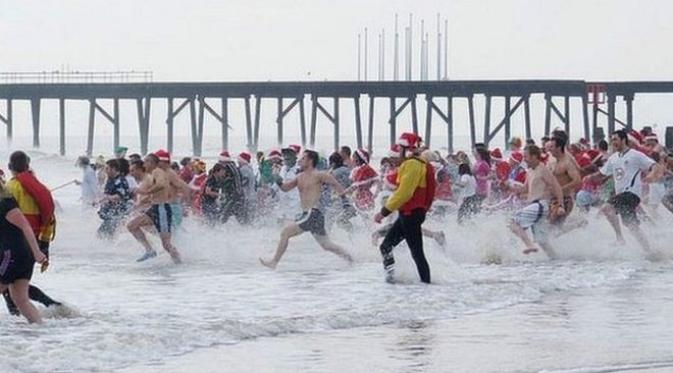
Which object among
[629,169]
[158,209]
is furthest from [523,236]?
[158,209]

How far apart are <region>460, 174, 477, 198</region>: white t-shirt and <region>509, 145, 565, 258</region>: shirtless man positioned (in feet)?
18.5

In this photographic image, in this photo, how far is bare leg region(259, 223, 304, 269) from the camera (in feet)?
61.0

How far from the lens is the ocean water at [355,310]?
11609mm

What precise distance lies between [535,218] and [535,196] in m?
0.22

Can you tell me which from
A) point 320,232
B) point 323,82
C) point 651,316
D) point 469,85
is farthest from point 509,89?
point 651,316

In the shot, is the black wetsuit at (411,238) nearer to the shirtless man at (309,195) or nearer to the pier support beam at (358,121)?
the shirtless man at (309,195)

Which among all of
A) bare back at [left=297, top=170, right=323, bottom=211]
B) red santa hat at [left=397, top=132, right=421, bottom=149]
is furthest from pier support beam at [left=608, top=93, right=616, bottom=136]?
red santa hat at [left=397, top=132, right=421, bottom=149]

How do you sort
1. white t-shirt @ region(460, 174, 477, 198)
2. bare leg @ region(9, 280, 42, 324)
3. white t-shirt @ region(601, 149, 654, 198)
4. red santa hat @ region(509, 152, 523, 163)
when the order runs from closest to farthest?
bare leg @ region(9, 280, 42, 324) → white t-shirt @ region(601, 149, 654, 198) → white t-shirt @ region(460, 174, 477, 198) → red santa hat @ region(509, 152, 523, 163)

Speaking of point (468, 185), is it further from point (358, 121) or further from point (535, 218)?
point (358, 121)

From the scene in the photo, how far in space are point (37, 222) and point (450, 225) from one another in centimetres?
1145

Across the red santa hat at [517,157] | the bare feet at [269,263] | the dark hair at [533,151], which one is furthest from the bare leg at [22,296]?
the red santa hat at [517,157]

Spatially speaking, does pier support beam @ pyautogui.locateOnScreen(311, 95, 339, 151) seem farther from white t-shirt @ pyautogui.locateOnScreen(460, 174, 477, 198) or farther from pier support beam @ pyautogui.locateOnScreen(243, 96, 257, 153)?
white t-shirt @ pyautogui.locateOnScreen(460, 174, 477, 198)

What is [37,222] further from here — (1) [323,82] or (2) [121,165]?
(1) [323,82]

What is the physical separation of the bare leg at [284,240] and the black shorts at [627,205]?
349cm
